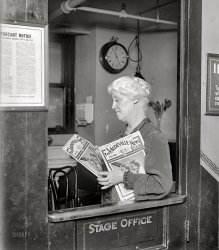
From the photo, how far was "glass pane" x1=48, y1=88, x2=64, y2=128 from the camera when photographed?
560 centimetres

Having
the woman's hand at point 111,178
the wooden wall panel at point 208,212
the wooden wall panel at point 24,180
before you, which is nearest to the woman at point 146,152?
the woman's hand at point 111,178

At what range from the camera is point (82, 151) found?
8.04 feet

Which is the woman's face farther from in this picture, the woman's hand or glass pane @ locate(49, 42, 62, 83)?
glass pane @ locate(49, 42, 62, 83)

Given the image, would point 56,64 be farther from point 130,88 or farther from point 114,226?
point 114,226

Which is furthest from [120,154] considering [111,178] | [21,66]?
[21,66]

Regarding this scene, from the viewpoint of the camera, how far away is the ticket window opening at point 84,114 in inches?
225

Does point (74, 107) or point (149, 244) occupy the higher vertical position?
point (74, 107)

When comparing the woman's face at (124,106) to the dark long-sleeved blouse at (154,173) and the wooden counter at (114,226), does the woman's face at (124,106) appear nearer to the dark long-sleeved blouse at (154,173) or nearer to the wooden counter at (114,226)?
the dark long-sleeved blouse at (154,173)

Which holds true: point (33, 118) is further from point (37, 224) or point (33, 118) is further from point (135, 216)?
point (135, 216)

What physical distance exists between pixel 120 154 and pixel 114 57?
12.3 feet

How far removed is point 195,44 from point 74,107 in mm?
3281

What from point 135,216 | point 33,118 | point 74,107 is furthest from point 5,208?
point 74,107

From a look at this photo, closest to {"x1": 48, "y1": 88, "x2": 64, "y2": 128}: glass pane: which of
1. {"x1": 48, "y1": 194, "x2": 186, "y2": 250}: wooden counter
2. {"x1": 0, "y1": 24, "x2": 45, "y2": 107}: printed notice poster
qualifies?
{"x1": 48, "y1": 194, "x2": 186, "y2": 250}: wooden counter

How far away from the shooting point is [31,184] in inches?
80.7
